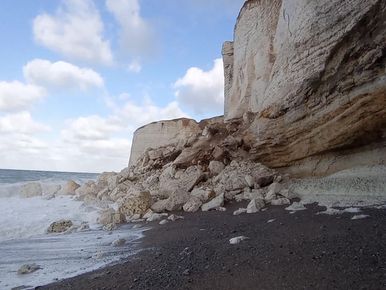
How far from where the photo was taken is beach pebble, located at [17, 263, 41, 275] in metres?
5.78

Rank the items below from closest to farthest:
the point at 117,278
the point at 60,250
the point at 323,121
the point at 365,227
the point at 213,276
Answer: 1. the point at 213,276
2. the point at 117,278
3. the point at 365,227
4. the point at 60,250
5. the point at 323,121

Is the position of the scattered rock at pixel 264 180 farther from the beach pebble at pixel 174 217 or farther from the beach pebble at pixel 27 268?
the beach pebble at pixel 27 268

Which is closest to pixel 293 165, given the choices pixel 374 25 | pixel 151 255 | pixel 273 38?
pixel 374 25

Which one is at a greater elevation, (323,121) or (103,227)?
(323,121)

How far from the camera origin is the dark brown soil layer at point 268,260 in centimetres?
385

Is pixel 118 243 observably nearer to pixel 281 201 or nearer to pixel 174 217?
pixel 174 217

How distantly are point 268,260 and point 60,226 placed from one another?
7.24m

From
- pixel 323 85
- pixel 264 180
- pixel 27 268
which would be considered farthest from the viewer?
pixel 264 180

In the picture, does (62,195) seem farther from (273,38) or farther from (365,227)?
(365,227)

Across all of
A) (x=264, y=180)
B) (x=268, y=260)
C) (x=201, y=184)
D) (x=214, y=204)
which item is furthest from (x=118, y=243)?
(x=201, y=184)

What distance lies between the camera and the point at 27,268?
586 centimetres

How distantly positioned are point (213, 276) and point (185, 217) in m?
5.23

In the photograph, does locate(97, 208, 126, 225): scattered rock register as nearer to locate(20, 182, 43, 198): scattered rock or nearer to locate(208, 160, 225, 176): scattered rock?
locate(208, 160, 225, 176): scattered rock

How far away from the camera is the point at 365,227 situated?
5.51m
